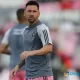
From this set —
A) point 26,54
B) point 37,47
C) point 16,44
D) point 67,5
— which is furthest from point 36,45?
point 67,5

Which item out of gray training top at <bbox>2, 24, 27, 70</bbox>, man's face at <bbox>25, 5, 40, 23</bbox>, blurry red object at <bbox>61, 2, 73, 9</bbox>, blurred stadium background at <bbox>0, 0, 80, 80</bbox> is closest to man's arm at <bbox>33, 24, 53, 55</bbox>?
man's face at <bbox>25, 5, 40, 23</bbox>

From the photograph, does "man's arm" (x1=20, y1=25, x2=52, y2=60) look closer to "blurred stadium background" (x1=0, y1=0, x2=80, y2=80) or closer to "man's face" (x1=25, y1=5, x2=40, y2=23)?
"man's face" (x1=25, y1=5, x2=40, y2=23)

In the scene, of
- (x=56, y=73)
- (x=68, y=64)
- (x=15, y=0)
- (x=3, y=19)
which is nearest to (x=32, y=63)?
(x=56, y=73)

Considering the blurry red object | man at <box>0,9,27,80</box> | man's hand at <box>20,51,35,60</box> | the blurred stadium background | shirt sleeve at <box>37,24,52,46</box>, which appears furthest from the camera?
the blurry red object

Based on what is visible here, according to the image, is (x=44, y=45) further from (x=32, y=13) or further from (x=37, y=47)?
(x=32, y=13)

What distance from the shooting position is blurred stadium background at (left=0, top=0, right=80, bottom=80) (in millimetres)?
9766

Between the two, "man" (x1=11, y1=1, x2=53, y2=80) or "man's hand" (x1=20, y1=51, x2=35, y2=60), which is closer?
"man's hand" (x1=20, y1=51, x2=35, y2=60)

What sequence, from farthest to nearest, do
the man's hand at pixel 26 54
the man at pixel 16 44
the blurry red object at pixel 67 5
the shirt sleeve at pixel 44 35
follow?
the blurry red object at pixel 67 5, the man at pixel 16 44, the shirt sleeve at pixel 44 35, the man's hand at pixel 26 54

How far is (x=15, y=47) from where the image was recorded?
6.61 meters

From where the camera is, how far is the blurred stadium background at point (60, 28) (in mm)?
9766

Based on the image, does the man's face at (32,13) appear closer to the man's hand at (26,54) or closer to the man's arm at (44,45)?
the man's arm at (44,45)

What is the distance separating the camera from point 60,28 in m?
11.5

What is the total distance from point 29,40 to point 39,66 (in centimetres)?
33

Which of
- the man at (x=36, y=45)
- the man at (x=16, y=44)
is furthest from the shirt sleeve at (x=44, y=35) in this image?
the man at (x=16, y=44)
